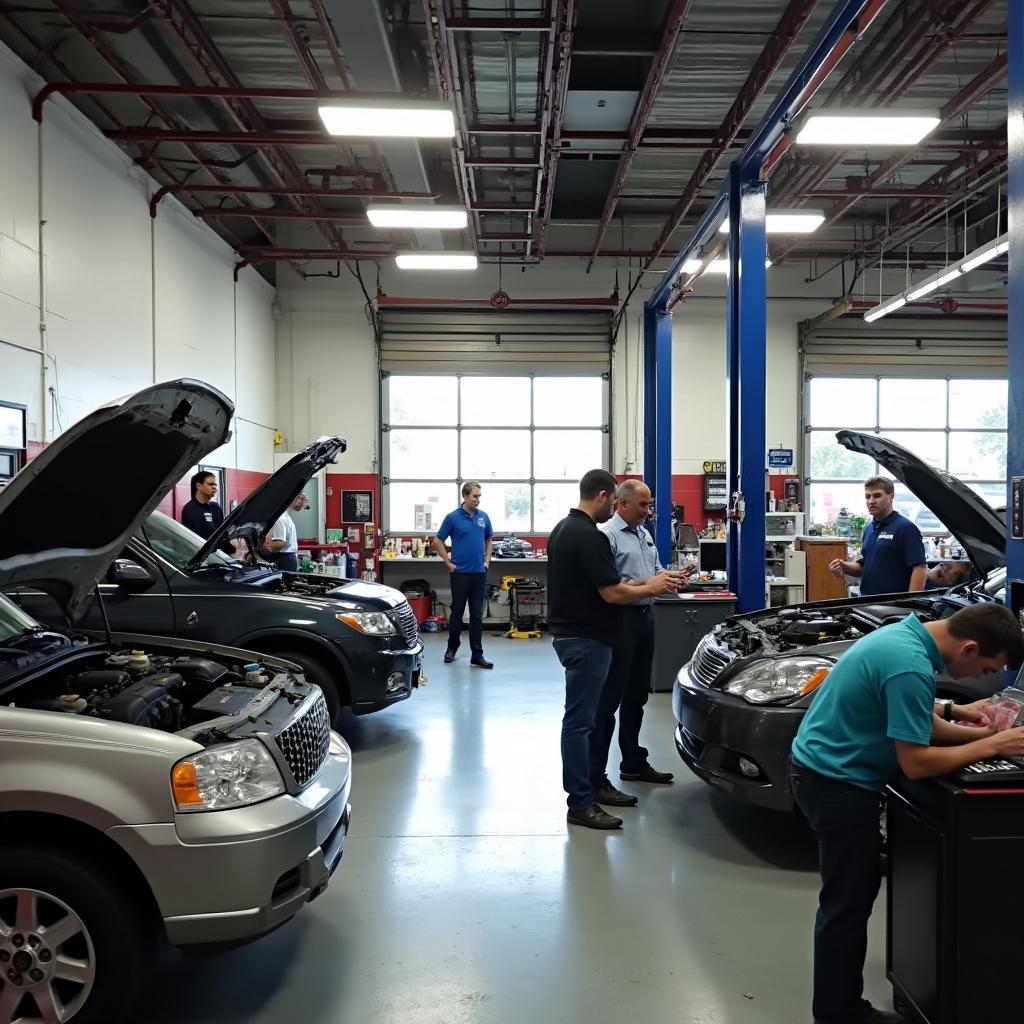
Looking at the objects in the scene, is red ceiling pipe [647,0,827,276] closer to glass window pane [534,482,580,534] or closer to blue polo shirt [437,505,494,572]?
blue polo shirt [437,505,494,572]

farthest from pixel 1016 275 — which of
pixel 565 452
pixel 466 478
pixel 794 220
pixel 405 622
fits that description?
pixel 466 478

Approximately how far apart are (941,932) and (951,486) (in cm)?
271

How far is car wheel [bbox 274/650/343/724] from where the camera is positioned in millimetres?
5004

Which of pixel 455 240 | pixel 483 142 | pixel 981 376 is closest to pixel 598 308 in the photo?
pixel 455 240

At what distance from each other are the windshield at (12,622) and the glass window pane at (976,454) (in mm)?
13214

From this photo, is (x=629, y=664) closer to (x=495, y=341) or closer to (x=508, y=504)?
(x=508, y=504)

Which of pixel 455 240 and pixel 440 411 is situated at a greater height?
pixel 455 240

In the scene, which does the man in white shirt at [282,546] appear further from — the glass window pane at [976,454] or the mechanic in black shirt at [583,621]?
the glass window pane at [976,454]

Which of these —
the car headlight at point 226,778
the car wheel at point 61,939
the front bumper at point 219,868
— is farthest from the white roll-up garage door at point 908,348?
the car wheel at point 61,939

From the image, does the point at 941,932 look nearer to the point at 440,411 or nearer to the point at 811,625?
the point at 811,625

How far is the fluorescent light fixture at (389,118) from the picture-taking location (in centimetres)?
588

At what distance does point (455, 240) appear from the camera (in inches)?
424

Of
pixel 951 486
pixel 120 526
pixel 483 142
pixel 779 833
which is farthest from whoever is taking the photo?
pixel 483 142

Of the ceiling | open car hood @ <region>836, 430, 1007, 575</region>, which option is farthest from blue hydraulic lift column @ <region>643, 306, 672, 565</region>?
open car hood @ <region>836, 430, 1007, 575</region>
